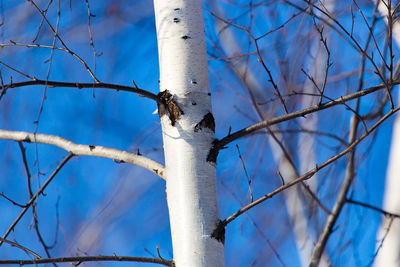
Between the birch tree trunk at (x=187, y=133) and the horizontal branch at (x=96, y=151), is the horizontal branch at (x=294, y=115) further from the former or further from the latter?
the horizontal branch at (x=96, y=151)

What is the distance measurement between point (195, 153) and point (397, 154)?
66cm

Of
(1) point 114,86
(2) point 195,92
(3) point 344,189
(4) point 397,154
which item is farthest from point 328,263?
(1) point 114,86

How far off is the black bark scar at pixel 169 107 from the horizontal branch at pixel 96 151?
12cm

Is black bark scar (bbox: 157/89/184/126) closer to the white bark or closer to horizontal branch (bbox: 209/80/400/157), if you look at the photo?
horizontal branch (bbox: 209/80/400/157)

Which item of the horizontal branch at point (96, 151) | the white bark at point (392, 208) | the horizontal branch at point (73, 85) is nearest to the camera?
the horizontal branch at point (73, 85)

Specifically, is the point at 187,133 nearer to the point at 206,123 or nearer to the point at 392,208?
the point at 206,123

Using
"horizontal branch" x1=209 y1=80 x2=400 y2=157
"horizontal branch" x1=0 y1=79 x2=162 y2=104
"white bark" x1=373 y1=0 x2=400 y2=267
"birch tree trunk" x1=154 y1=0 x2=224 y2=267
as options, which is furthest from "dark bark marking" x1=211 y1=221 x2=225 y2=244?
"white bark" x1=373 y1=0 x2=400 y2=267

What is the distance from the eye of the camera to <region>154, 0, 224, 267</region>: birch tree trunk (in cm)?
83

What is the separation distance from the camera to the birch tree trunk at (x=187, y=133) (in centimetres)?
83

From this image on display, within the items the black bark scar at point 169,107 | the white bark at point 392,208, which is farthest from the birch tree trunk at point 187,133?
the white bark at point 392,208

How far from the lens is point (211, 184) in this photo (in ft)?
2.85

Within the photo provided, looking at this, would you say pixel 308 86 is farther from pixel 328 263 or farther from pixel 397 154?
pixel 328 263

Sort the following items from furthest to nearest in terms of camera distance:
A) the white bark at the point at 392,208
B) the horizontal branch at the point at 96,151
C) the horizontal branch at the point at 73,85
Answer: the white bark at the point at 392,208 < the horizontal branch at the point at 96,151 < the horizontal branch at the point at 73,85

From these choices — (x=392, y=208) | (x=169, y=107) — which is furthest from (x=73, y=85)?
(x=392, y=208)
